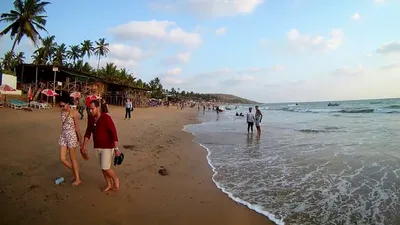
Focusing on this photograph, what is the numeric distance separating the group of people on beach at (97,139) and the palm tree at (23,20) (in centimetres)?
3485

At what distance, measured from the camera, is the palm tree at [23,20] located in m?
32.5

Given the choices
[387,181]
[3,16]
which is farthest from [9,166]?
[3,16]

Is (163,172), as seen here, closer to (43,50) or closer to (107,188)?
(107,188)

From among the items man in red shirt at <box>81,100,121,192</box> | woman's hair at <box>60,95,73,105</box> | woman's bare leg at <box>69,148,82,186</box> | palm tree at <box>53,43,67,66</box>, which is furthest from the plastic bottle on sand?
palm tree at <box>53,43,67,66</box>

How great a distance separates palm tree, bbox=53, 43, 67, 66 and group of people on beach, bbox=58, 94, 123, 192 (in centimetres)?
5448

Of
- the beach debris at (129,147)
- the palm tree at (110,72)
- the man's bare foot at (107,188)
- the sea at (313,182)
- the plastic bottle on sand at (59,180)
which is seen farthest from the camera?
the palm tree at (110,72)

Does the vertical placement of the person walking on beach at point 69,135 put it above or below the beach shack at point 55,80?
below

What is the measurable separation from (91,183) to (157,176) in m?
1.40

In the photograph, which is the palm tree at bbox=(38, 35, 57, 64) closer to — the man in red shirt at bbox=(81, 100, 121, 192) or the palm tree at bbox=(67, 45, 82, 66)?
the palm tree at bbox=(67, 45, 82, 66)

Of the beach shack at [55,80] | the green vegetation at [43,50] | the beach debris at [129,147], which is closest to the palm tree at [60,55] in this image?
the green vegetation at [43,50]

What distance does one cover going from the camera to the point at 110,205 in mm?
4070

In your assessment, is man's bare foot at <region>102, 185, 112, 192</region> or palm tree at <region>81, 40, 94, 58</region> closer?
man's bare foot at <region>102, 185, 112, 192</region>

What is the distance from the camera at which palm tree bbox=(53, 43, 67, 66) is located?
2117 inches

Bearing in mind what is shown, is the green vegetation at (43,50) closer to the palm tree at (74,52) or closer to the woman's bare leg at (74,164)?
the palm tree at (74,52)
